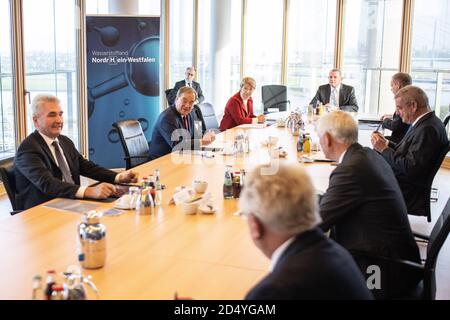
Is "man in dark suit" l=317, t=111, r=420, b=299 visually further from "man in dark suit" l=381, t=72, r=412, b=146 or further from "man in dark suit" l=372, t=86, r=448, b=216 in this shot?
"man in dark suit" l=381, t=72, r=412, b=146

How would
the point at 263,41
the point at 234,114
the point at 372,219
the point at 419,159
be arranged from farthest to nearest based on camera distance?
1. the point at 263,41
2. the point at 234,114
3. the point at 419,159
4. the point at 372,219

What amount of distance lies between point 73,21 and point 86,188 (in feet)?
14.4

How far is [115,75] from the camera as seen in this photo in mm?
7219

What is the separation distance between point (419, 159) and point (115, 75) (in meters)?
4.29

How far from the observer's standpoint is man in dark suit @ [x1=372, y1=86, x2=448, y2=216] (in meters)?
4.27

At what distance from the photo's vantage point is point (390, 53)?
30.4 ft

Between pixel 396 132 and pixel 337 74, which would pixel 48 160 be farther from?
pixel 337 74

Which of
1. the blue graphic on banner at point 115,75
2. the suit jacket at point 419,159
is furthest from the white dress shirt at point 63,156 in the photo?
the blue graphic on banner at point 115,75

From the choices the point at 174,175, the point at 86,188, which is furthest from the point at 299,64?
the point at 86,188

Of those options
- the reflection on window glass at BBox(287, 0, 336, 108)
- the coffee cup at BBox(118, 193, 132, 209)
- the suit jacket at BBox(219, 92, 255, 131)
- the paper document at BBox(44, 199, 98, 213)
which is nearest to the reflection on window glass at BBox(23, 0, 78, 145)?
the suit jacket at BBox(219, 92, 255, 131)

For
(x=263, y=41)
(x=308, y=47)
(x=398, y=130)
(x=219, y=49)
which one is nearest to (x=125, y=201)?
(x=398, y=130)

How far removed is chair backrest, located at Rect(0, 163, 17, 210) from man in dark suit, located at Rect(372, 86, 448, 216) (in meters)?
2.79

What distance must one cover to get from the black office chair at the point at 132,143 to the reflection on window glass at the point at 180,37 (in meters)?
4.05

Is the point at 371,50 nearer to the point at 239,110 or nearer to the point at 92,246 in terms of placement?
the point at 239,110
